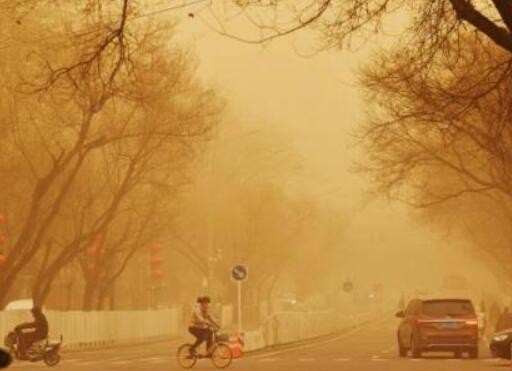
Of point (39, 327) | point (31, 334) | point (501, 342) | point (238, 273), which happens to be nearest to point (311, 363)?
point (501, 342)

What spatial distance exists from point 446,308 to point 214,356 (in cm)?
1015

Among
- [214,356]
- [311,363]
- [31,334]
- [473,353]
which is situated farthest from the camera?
[473,353]

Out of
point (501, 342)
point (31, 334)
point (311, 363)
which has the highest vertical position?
point (31, 334)

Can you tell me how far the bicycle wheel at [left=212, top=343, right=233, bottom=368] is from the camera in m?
35.1

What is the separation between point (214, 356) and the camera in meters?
35.1

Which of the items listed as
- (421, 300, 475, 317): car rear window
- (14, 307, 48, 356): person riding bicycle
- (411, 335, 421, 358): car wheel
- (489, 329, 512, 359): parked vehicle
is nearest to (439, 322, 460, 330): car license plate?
(421, 300, 475, 317): car rear window

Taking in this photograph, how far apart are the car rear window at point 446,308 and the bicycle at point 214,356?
9189 mm

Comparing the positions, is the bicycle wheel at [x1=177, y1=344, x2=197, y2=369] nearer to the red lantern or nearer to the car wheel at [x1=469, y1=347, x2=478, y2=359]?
the car wheel at [x1=469, y1=347, x2=478, y2=359]

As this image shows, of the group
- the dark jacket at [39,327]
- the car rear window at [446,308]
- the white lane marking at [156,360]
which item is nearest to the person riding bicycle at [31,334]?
the dark jacket at [39,327]

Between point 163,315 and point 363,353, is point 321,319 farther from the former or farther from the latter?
point 363,353

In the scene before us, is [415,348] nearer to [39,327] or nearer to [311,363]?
[311,363]

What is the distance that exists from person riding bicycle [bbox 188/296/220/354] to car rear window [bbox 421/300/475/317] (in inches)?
351

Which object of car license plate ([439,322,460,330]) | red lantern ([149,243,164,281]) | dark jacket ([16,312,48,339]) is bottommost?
car license plate ([439,322,460,330])

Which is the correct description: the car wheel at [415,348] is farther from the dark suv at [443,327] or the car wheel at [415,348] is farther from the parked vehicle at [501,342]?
the parked vehicle at [501,342]
